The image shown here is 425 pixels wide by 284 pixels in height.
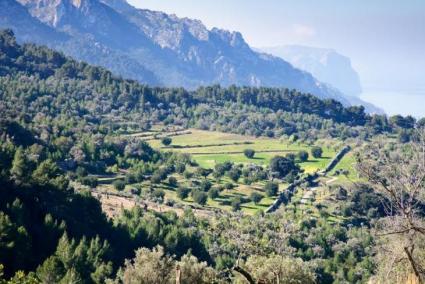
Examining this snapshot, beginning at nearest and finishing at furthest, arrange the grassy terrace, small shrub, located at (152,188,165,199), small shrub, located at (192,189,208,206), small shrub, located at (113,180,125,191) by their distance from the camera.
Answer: small shrub, located at (152,188,165,199) → small shrub, located at (113,180,125,191) → small shrub, located at (192,189,208,206) → the grassy terrace

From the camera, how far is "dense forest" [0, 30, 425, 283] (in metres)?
34.9

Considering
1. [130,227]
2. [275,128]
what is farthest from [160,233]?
[275,128]

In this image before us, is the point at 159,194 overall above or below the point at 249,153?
below

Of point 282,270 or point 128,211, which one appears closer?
point 282,270

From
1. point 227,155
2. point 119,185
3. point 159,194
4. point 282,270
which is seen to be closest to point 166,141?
point 227,155

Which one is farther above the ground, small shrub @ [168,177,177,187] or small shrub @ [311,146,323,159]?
small shrub @ [311,146,323,159]

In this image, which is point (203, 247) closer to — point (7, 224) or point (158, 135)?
point (7, 224)

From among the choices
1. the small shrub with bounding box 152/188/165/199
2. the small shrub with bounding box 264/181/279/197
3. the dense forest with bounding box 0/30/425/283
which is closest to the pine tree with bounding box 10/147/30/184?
the dense forest with bounding box 0/30/425/283

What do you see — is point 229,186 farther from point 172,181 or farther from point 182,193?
point 182,193

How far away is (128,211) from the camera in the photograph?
61000mm

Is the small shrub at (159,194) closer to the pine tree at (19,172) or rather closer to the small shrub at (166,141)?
the pine tree at (19,172)

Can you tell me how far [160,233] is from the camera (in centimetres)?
5306

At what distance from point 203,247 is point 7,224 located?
23.7 meters

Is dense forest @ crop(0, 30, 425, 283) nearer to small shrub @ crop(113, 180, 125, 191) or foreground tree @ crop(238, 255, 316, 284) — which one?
foreground tree @ crop(238, 255, 316, 284)
